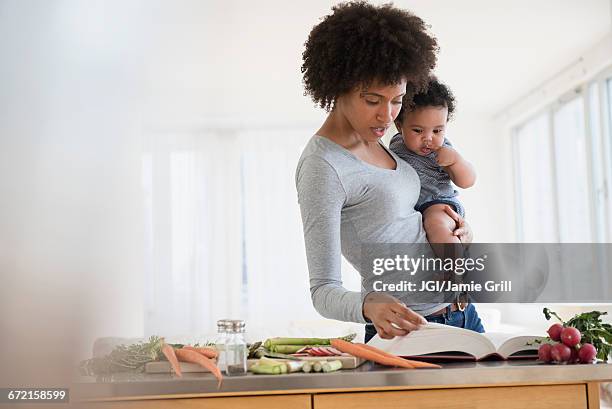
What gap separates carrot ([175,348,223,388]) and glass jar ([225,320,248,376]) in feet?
0.09

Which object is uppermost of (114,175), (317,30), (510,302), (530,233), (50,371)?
(317,30)

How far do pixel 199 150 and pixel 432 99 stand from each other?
0.60 metres

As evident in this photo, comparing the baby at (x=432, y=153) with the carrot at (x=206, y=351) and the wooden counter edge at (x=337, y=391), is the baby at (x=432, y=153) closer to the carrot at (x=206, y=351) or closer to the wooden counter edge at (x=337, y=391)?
the wooden counter edge at (x=337, y=391)

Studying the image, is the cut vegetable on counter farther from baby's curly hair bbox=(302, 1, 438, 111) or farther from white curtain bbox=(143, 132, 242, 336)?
white curtain bbox=(143, 132, 242, 336)

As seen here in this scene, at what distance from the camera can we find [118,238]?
72.8 inches

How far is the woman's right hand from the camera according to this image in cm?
150

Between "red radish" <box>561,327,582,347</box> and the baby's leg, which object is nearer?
"red radish" <box>561,327,582,347</box>

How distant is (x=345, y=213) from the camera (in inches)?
63.5

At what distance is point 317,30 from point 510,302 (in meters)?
0.73

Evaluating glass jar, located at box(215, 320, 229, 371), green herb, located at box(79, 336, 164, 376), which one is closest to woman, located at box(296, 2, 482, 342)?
glass jar, located at box(215, 320, 229, 371)

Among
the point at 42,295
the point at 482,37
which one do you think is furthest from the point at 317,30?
the point at 42,295

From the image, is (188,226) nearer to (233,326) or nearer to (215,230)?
(215,230)

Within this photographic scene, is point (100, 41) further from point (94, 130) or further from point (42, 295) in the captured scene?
point (42, 295)

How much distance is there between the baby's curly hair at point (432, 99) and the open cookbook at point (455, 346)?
18.2 inches
